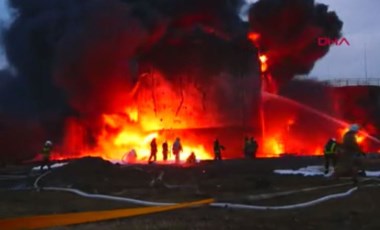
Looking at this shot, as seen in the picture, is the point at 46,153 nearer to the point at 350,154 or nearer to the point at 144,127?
the point at 350,154

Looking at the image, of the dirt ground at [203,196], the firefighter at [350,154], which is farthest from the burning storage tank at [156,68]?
the firefighter at [350,154]

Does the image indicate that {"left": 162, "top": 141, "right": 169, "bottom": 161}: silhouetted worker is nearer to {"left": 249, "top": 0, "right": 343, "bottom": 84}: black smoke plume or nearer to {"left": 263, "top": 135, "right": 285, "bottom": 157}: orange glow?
{"left": 263, "top": 135, "right": 285, "bottom": 157}: orange glow

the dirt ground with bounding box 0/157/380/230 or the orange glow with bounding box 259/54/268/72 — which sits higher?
the orange glow with bounding box 259/54/268/72

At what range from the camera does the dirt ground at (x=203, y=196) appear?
11.2 meters

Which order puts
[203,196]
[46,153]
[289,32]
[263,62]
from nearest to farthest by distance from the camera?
[203,196], [46,153], [289,32], [263,62]

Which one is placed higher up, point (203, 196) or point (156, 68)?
point (156, 68)

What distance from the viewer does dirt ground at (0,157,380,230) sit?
11188 millimetres

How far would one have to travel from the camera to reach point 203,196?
1691 cm

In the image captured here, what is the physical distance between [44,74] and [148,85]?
30.9ft

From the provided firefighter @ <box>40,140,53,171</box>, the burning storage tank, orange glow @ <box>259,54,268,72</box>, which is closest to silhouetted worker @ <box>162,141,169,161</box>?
the burning storage tank

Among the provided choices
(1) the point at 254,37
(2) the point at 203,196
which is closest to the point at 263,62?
(1) the point at 254,37

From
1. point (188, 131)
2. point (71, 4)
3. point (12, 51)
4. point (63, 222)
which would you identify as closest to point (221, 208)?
point (63, 222)

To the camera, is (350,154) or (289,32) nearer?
(350,154)

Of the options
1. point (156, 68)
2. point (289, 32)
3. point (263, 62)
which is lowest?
point (156, 68)
